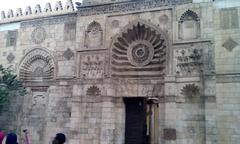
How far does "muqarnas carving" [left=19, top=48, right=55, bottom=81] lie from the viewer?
12203 millimetres

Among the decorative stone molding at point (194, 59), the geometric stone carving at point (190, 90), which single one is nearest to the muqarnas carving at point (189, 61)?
the decorative stone molding at point (194, 59)

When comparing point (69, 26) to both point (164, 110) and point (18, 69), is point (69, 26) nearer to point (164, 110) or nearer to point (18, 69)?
point (18, 69)

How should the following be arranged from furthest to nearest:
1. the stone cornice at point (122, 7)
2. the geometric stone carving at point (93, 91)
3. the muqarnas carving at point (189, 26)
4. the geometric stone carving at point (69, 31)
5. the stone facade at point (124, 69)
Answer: the geometric stone carving at point (69, 31) < the geometric stone carving at point (93, 91) < the stone cornice at point (122, 7) < the muqarnas carving at point (189, 26) < the stone facade at point (124, 69)

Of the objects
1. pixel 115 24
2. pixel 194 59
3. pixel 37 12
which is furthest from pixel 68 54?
pixel 194 59

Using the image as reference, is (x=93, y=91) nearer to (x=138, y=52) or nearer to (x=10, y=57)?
(x=138, y=52)

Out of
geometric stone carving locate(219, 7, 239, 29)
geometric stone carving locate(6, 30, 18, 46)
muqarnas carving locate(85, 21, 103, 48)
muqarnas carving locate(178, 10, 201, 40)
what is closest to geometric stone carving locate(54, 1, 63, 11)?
muqarnas carving locate(85, 21, 103, 48)

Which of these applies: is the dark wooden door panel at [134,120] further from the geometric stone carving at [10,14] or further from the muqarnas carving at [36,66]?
the geometric stone carving at [10,14]

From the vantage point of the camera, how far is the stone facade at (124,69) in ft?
30.2

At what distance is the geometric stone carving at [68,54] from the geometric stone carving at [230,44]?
566 cm

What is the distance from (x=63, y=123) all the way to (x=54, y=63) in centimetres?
246

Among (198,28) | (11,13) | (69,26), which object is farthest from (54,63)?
(198,28)

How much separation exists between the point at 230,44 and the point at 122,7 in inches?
157

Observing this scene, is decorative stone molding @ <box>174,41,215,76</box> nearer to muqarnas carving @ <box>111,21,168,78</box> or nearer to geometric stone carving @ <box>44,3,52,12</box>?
muqarnas carving @ <box>111,21,168,78</box>

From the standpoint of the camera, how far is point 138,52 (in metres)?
10.9
